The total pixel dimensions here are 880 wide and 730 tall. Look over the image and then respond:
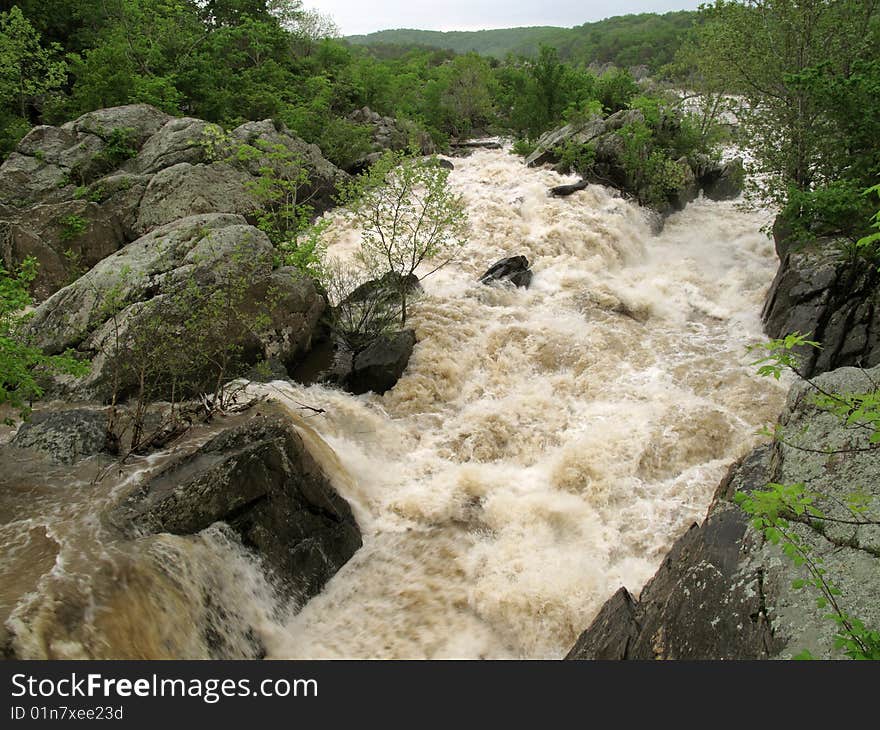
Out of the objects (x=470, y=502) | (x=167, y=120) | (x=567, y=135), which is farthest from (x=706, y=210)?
(x=167, y=120)

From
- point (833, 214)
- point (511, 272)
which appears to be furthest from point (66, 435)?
point (833, 214)

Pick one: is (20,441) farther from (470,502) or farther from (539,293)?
(539,293)

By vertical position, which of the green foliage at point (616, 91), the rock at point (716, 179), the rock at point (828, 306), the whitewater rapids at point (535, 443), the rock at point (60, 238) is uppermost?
the green foliage at point (616, 91)

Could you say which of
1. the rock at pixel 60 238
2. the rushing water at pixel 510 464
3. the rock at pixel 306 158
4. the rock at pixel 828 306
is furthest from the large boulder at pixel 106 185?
the rock at pixel 828 306

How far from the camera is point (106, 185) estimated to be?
16.1 m

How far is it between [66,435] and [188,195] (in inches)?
381

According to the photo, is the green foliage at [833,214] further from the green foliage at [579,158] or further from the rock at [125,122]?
the rock at [125,122]

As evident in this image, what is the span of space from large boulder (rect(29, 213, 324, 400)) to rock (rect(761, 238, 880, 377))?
11757 mm

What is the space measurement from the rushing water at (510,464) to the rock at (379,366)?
14.2 inches

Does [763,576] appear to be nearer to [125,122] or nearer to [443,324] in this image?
[443,324]

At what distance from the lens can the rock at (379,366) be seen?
12.6 m

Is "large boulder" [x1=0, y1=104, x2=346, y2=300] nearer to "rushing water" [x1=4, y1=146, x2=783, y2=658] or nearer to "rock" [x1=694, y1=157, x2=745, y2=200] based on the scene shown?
"rushing water" [x1=4, y1=146, x2=783, y2=658]

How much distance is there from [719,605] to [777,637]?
2.23 ft

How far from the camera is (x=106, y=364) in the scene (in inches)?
405
